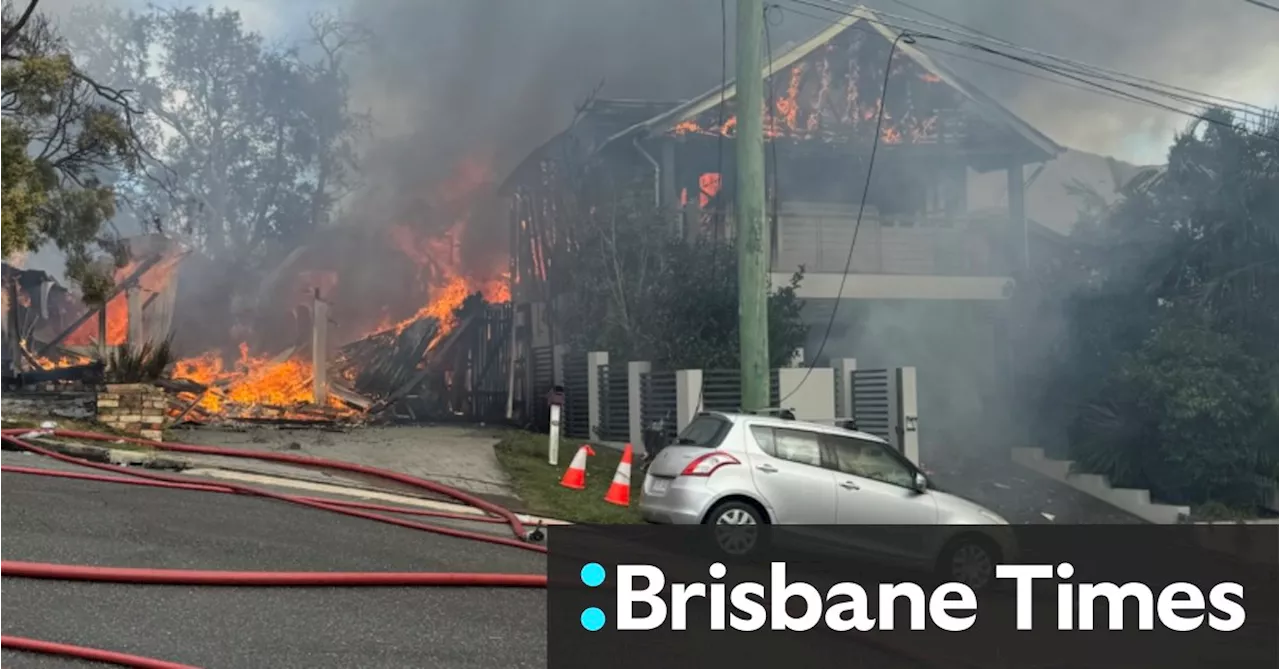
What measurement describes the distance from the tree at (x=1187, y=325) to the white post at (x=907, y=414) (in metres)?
2.97

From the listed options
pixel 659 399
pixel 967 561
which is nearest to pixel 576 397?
pixel 659 399

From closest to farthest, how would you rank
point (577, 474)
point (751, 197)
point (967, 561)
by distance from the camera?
point (967, 561)
point (751, 197)
point (577, 474)

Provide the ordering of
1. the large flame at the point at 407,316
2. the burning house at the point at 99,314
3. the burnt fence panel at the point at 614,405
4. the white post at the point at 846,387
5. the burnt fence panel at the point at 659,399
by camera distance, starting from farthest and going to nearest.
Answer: the large flame at the point at 407,316 < the burning house at the point at 99,314 < the burnt fence panel at the point at 614,405 < the white post at the point at 846,387 < the burnt fence panel at the point at 659,399

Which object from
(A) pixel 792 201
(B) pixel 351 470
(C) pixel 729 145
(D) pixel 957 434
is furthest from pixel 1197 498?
(B) pixel 351 470

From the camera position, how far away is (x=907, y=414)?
13.5m

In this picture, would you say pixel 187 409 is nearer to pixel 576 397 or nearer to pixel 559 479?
pixel 576 397

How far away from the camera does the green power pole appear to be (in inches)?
389

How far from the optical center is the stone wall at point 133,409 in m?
11.1

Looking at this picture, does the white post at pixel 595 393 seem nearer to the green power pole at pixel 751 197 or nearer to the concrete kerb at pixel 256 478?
the green power pole at pixel 751 197

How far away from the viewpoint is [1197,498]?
1388 centimetres

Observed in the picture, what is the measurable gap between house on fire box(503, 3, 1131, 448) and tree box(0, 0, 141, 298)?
24.7 feet

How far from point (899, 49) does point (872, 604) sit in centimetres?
1409

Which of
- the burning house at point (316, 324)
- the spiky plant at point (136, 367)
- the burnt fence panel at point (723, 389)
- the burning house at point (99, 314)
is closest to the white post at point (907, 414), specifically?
the burnt fence panel at point (723, 389)

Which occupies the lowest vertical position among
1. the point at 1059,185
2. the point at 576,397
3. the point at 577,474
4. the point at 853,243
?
the point at 577,474
